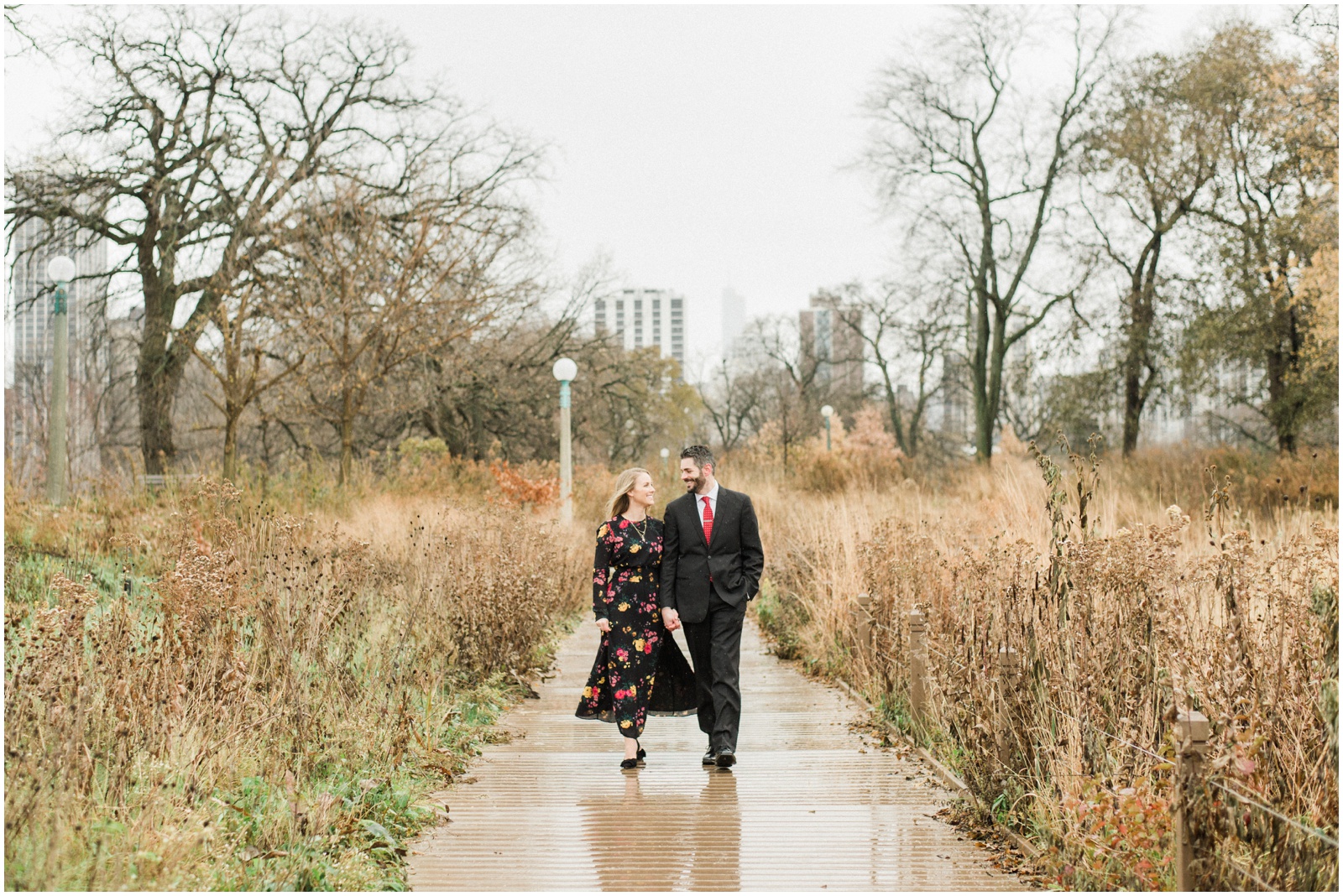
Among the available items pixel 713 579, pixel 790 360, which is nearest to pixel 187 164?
pixel 713 579

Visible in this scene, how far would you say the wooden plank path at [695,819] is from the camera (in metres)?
4.58

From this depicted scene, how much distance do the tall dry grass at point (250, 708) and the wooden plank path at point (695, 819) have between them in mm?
327

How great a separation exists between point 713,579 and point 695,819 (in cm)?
154

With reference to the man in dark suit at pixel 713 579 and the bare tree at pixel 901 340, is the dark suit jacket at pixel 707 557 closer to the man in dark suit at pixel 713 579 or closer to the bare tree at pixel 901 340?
the man in dark suit at pixel 713 579

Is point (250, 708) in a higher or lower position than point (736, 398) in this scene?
lower

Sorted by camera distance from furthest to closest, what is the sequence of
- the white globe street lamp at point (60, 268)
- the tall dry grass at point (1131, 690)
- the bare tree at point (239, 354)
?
the bare tree at point (239, 354), the white globe street lamp at point (60, 268), the tall dry grass at point (1131, 690)

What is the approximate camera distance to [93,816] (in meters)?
4.15

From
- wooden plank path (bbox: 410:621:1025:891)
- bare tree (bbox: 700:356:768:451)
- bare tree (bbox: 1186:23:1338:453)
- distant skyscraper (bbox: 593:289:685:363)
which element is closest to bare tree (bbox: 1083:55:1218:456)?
bare tree (bbox: 1186:23:1338:453)

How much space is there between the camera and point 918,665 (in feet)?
22.7

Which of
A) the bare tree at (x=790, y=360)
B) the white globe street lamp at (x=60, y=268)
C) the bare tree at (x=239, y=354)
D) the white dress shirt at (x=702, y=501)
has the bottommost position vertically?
the white dress shirt at (x=702, y=501)

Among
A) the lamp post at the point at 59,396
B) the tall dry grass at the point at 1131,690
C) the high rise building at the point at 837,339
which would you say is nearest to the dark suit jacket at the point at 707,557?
the tall dry grass at the point at 1131,690

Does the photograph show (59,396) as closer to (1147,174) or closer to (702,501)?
(702,501)

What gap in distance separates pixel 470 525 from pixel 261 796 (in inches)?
280

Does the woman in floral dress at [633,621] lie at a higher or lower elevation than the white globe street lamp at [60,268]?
lower
